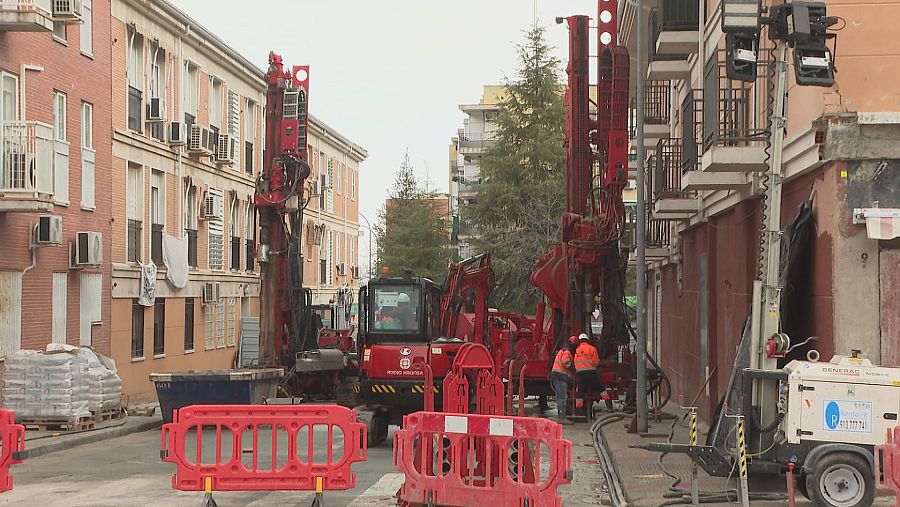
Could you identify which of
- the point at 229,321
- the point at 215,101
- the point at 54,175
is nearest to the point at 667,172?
the point at 54,175

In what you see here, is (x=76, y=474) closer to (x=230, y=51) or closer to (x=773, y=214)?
(x=773, y=214)

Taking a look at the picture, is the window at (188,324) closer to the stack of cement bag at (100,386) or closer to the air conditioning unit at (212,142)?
the air conditioning unit at (212,142)

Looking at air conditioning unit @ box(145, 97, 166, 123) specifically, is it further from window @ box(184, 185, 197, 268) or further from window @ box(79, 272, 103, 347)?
window @ box(79, 272, 103, 347)

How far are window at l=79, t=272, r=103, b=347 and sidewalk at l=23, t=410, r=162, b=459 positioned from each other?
130 inches

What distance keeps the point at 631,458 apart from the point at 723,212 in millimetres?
4547

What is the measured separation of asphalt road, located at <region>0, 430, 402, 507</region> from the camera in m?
12.9

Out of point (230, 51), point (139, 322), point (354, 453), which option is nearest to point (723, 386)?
point (354, 453)

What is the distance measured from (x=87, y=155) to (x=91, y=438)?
8.86m

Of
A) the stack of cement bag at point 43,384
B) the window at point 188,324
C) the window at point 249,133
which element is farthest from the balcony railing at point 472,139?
the stack of cement bag at point 43,384

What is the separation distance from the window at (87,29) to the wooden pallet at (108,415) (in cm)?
868

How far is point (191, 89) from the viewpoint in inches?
1415

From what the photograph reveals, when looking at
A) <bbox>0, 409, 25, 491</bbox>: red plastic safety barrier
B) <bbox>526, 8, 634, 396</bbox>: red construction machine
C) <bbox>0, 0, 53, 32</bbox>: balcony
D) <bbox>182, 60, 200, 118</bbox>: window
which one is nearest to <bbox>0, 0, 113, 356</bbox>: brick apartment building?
<bbox>0, 0, 53, 32</bbox>: balcony

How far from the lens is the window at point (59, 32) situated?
25875mm

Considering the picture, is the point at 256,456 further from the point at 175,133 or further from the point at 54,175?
the point at 175,133
